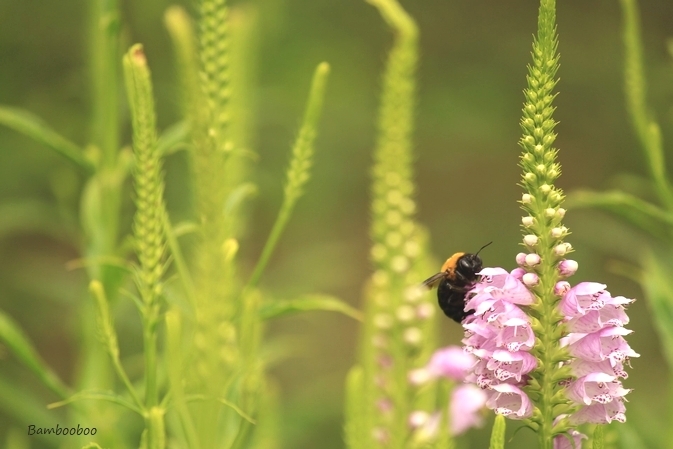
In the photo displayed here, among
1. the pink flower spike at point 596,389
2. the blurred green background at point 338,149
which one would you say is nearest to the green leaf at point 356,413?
the pink flower spike at point 596,389

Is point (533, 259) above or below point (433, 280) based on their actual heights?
below

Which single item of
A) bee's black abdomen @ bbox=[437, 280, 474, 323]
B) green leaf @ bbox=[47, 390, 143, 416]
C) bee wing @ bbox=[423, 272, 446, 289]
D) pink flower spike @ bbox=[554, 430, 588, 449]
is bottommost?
green leaf @ bbox=[47, 390, 143, 416]

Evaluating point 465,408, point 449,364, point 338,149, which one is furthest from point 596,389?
point 338,149

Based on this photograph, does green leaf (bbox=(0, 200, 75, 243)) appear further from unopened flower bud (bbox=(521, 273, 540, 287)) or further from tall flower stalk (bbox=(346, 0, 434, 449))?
unopened flower bud (bbox=(521, 273, 540, 287))

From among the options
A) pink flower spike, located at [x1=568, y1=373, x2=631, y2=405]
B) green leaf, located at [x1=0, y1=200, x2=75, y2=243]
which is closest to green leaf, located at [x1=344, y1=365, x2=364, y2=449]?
pink flower spike, located at [x1=568, y1=373, x2=631, y2=405]

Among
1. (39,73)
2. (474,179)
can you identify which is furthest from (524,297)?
(474,179)

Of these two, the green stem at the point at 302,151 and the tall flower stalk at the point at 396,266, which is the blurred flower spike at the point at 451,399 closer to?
the tall flower stalk at the point at 396,266

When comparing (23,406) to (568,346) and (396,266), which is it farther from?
(568,346)
